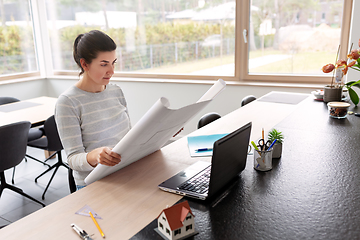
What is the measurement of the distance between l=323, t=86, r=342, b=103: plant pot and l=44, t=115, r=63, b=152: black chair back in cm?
230

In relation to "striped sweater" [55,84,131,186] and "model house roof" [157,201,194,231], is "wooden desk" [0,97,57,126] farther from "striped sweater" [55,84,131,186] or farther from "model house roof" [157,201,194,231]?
"model house roof" [157,201,194,231]

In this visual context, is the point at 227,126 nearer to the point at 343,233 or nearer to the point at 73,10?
the point at 343,233

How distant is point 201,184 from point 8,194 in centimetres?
255

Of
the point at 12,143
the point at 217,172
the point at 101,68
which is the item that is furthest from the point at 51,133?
the point at 217,172

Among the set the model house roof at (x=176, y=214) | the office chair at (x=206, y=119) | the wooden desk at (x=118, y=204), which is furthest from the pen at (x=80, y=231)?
the office chair at (x=206, y=119)

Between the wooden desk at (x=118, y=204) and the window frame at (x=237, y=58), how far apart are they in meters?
2.48

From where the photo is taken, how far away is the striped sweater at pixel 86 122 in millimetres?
1434

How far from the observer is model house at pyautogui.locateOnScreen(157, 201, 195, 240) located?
83 centimetres

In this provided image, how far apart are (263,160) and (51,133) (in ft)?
7.29

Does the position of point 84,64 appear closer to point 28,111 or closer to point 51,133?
point 51,133

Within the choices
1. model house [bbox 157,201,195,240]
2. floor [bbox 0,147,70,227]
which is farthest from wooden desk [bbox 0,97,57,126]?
model house [bbox 157,201,195,240]

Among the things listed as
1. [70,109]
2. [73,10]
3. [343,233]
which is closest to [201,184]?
[343,233]

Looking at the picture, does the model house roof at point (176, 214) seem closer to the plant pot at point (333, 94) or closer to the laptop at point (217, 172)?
the laptop at point (217, 172)

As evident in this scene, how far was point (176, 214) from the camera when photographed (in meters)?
0.84
